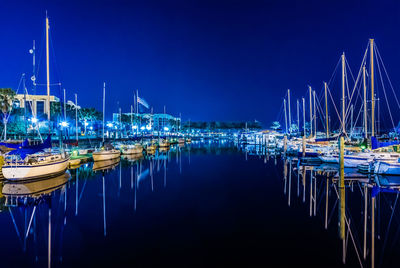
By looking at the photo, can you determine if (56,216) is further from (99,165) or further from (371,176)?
(371,176)

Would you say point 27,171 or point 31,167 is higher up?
point 31,167

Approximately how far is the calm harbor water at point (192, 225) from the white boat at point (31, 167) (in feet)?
2.78

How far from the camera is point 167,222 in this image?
11.6 meters

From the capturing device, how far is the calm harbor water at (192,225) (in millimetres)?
8188

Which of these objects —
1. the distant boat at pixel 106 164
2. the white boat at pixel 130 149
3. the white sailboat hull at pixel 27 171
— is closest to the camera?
the white sailboat hull at pixel 27 171

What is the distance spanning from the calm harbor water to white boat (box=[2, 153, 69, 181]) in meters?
0.85

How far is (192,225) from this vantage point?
1114cm

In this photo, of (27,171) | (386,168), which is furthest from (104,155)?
(386,168)

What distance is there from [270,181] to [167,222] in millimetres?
12063

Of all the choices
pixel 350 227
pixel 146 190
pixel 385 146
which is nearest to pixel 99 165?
pixel 146 190

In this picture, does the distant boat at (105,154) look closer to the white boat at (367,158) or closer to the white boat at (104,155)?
the white boat at (104,155)

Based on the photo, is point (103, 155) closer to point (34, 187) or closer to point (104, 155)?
point (104, 155)

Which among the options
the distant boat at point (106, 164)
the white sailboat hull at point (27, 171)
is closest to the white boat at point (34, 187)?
the white sailboat hull at point (27, 171)

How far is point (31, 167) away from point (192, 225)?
1304 centimetres
